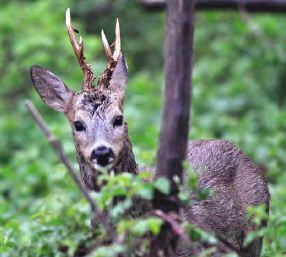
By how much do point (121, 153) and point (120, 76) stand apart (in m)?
0.87

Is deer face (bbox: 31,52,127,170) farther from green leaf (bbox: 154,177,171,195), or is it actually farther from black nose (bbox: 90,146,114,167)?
green leaf (bbox: 154,177,171,195)

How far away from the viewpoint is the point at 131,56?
1593 centimetres

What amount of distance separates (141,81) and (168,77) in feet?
27.4

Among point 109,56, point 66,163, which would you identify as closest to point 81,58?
point 109,56

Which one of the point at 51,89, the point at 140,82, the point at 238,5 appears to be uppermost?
the point at 238,5

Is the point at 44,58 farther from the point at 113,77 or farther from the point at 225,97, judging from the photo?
the point at 113,77

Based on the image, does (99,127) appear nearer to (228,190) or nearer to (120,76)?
(120,76)

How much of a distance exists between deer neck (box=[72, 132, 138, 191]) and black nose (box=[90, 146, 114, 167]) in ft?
0.32

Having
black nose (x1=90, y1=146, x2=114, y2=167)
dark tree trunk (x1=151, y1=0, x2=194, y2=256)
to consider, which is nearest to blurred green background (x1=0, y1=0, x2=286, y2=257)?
black nose (x1=90, y1=146, x2=114, y2=167)

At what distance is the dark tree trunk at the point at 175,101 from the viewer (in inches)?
213

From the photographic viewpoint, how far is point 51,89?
7.64 meters

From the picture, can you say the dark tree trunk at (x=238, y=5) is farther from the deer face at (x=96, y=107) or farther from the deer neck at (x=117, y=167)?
the deer neck at (x=117, y=167)

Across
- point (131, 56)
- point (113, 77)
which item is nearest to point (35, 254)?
point (113, 77)

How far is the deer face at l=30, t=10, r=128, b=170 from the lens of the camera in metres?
6.86
